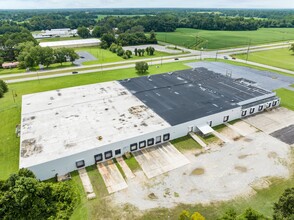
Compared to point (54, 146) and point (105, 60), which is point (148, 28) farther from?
point (54, 146)

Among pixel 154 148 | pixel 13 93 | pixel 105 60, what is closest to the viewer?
pixel 154 148

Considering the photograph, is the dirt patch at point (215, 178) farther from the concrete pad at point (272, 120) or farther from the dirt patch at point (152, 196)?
the concrete pad at point (272, 120)

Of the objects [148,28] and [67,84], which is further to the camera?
[148,28]

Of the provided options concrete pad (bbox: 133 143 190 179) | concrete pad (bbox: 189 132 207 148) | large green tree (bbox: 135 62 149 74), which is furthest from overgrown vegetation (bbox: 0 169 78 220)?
large green tree (bbox: 135 62 149 74)

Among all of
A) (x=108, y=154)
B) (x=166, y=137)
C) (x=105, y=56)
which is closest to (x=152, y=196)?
(x=108, y=154)

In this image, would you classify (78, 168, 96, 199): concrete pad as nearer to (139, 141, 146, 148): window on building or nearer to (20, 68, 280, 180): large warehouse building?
(20, 68, 280, 180): large warehouse building

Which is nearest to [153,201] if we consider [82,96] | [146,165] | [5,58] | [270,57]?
[146,165]
